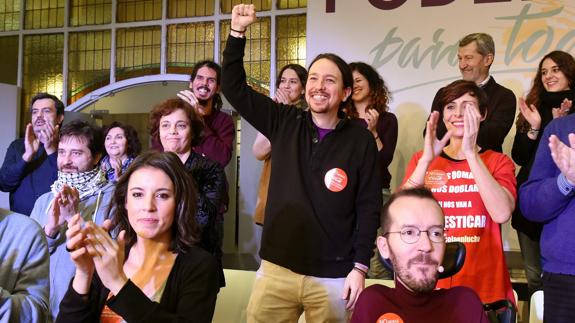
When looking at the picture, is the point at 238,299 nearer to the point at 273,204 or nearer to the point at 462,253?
the point at 273,204

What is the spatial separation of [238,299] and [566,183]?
5.84 ft

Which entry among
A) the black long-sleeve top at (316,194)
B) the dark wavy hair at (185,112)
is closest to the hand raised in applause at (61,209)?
the dark wavy hair at (185,112)

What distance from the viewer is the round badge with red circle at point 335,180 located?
2.30m

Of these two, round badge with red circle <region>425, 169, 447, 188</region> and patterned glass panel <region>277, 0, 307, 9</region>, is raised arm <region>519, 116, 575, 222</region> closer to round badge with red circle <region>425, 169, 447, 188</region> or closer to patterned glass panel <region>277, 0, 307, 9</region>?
round badge with red circle <region>425, 169, 447, 188</region>

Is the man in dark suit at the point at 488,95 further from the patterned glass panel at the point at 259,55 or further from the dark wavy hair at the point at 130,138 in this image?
the patterned glass panel at the point at 259,55

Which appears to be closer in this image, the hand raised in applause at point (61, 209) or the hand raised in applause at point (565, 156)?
the hand raised in applause at point (565, 156)

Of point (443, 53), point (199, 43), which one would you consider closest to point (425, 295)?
point (443, 53)

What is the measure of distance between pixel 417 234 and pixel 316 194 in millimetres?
645

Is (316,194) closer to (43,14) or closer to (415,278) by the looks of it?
(415,278)

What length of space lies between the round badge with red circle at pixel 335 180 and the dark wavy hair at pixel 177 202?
0.64m

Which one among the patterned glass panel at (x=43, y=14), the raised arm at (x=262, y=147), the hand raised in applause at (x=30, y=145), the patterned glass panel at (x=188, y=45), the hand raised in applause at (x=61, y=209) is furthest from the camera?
the patterned glass panel at (x=43, y=14)

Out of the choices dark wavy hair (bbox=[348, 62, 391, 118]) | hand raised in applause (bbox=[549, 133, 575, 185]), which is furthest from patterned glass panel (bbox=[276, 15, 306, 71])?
hand raised in applause (bbox=[549, 133, 575, 185])

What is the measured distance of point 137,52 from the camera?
22.5 feet

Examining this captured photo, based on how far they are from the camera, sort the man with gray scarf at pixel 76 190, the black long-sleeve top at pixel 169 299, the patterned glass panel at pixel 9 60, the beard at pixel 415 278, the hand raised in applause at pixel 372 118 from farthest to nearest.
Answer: the patterned glass panel at pixel 9 60 < the hand raised in applause at pixel 372 118 < the man with gray scarf at pixel 76 190 < the beard at pixel 415 278 < the black long-sleeve top at pixel 169 299
